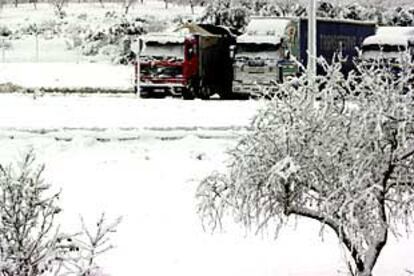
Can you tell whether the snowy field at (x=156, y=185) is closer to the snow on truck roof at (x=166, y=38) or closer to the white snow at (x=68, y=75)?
the snow on truck roof at (x=166, y=38)

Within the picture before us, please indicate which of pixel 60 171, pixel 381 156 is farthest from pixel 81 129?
pixel 381 156

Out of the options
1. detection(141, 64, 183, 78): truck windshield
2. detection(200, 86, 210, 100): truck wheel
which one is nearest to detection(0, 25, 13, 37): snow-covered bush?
detection(200, 86, 210, 100): truck wheel

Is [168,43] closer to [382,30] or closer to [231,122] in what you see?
[382,30]

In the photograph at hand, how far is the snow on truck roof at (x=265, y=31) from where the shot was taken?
1470 inches

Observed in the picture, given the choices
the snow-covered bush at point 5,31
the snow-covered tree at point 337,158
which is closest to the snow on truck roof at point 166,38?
the snow-covered bush at point 5,31

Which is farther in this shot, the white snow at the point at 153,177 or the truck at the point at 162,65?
the truck at the point at 162,65

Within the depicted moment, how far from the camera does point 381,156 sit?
9414 mm

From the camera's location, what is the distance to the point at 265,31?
3825cm

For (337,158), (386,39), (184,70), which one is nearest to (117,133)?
→ (337,158)

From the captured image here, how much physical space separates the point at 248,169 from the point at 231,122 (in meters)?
15.4

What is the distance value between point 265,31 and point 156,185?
21.9 metres

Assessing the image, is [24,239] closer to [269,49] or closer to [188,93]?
[188,93]

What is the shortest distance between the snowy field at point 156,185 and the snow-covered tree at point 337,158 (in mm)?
1204

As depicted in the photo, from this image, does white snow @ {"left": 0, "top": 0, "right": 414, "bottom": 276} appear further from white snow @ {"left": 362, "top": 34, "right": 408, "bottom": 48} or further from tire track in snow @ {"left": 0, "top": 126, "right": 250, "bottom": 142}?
white snow @ {"left": 362, "top": 34, "right": 408, "bottom": 48}
